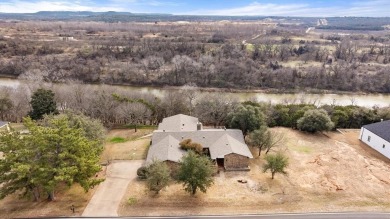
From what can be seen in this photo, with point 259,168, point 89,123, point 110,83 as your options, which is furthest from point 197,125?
point 110,83

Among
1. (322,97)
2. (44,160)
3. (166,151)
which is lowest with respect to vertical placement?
(322,97)

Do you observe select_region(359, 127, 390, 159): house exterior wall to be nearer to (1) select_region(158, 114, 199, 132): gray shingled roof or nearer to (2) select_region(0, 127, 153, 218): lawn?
(1) select_region(158, 114, 199, 132): gray shingled roof

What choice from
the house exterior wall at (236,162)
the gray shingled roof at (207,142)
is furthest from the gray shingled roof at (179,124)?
the house exterior wall at (236,162)

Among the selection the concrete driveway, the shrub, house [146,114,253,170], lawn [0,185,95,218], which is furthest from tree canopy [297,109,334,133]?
lawn [0,185,95,218]

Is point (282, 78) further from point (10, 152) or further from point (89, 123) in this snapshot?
point (10, 152)

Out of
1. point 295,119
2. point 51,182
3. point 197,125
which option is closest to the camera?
point 51,182

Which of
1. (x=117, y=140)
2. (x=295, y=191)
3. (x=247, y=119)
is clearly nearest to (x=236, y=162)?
(x=295, y=191)

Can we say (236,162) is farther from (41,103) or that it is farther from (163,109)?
(41,103)
